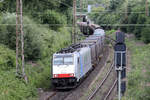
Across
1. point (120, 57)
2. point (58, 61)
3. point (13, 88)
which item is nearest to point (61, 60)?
point (58, 61)

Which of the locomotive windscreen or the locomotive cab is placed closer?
the locomotive cab

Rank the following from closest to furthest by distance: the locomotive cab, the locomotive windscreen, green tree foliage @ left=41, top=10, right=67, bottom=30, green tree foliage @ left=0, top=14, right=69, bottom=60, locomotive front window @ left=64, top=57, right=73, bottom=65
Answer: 1. the locomotive cab
2. locomotive front window @ left=64, top=57, right=73, bottom=65
3. the locomotive windscreen
4. green tree foliage @ left=0, top=14, right=69, bottom=60
5. green tree foliage @ left=41, top=10, right=67, bottom=30

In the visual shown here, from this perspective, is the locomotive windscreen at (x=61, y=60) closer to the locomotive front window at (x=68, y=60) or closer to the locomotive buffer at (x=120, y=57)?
the locomotive front window at (x=68, y=60)

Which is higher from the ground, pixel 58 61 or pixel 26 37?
pixel 26 37

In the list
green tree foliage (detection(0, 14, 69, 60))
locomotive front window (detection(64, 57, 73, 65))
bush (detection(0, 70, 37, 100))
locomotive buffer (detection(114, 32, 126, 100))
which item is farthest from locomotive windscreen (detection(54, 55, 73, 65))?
locomotive buffer (detection(114, 32, 126, 100))

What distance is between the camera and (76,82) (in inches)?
928

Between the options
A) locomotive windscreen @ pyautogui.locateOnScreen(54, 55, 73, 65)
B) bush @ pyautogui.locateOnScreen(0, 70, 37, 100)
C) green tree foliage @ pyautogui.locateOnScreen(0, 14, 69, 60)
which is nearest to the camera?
bush @ pyautogui.locateOnScreen(0, 70, 37, 100)

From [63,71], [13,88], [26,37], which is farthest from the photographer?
[26,37]

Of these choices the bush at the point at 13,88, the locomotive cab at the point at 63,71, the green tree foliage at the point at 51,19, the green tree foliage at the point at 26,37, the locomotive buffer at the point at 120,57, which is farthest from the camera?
the green tree foliage at the point at 51,19

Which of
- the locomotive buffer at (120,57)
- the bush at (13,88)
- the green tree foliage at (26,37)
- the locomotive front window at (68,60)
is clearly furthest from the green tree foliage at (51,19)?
the locomotive buffer at (120,57)

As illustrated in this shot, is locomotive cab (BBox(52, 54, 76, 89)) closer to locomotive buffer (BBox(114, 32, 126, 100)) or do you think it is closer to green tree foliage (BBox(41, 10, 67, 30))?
locomotive buffer (BBox(114, 32, 126, 100))

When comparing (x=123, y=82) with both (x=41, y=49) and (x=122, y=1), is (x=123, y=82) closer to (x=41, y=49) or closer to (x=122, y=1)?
(x=41, y=49)

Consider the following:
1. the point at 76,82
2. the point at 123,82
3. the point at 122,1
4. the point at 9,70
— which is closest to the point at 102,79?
the point at 76,82

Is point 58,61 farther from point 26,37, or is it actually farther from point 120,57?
point 120,57
